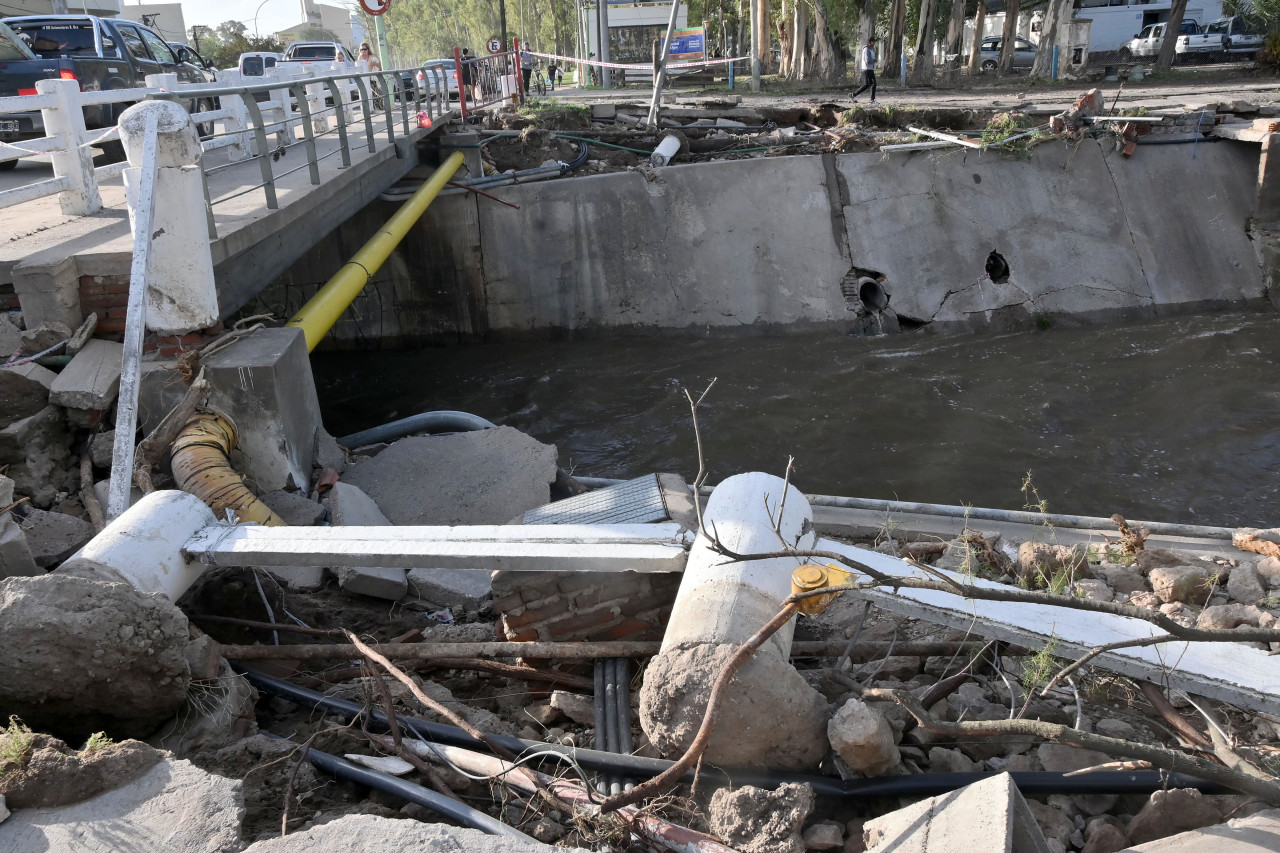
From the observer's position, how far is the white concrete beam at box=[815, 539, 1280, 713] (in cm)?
310

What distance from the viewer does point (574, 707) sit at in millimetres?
3611

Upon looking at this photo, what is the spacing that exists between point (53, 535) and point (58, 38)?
34.2ft

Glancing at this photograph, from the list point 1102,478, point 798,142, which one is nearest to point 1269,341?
point 1102,478

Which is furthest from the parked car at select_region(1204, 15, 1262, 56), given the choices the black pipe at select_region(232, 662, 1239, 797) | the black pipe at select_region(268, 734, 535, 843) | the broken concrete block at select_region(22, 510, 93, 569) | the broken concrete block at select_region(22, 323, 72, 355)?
the black pipe at select_region(268, 734, 535, 843)

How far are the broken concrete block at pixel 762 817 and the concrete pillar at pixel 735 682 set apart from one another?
183 mm

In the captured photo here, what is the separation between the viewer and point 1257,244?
12.5 metres

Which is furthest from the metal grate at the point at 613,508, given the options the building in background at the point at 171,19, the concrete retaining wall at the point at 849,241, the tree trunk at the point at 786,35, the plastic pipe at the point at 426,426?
the building in background at the point at 171,19

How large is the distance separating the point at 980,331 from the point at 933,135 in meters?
2.87

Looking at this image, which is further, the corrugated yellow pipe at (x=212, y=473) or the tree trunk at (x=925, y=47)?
the tree trunk at (x=925, y=47)

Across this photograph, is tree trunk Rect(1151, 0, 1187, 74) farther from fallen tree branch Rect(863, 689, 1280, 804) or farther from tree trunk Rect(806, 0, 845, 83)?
Answer: fallen tree branch Rect(863, 689, 1280, 804)

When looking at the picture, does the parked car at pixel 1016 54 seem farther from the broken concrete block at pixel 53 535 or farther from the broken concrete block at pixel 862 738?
the broken concrete block at pixel 862 738

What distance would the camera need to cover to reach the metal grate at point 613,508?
4191mm

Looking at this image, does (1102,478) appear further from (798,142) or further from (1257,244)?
(798,142)

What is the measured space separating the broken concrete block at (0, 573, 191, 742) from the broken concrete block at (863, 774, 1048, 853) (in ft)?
8.07
